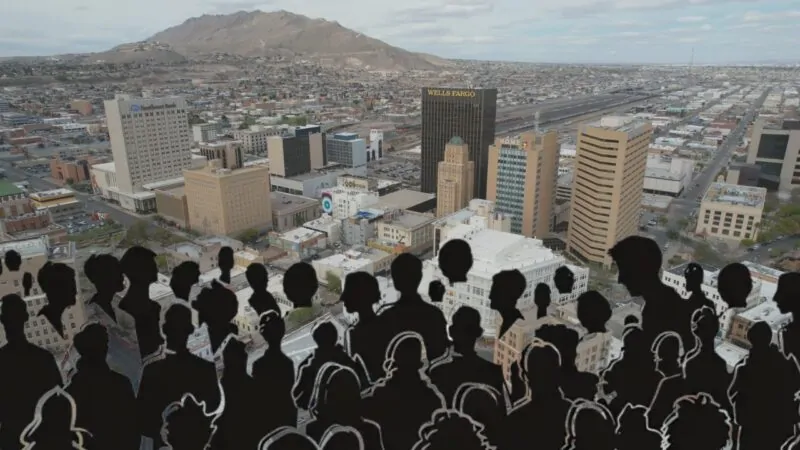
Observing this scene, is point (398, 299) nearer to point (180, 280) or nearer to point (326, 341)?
point (326, 341)

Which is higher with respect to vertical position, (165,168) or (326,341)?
(326,341)

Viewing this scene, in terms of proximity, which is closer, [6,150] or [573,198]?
[573,198]

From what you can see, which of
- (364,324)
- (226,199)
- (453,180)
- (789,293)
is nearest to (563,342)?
(364,324)

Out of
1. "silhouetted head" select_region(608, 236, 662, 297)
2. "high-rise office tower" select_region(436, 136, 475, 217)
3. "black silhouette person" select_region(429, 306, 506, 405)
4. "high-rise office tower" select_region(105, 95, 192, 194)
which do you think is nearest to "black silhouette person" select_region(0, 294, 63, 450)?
"black silhouette person" select_region(429, 306, 506, 405)

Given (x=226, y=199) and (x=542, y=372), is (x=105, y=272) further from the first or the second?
(x=226, y=199)

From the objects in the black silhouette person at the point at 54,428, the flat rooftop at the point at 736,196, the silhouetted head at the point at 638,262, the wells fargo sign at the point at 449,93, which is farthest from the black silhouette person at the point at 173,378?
the wells fargo sign at the point at 449,93

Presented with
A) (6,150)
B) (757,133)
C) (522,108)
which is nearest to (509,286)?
(757,133)

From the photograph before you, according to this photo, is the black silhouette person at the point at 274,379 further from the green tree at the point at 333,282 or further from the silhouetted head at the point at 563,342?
the green tree at the point at 333,282

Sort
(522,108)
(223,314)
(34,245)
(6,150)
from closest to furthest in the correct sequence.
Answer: (223,314), (34,245), (6,150), (522,108)
